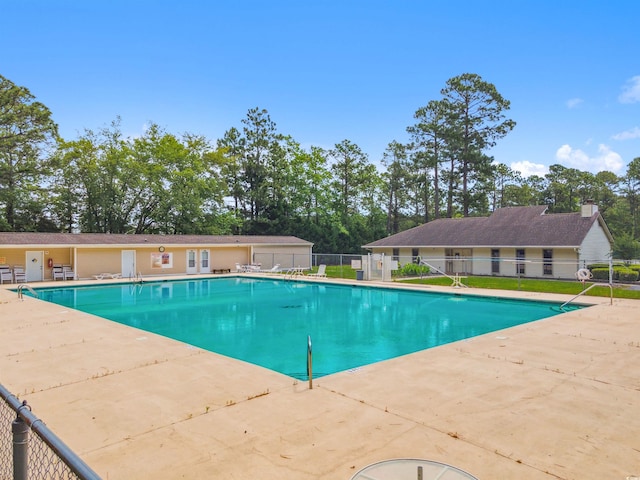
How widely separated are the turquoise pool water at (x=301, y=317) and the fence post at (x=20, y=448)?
5.67 m

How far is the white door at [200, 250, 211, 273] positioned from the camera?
1100 inches

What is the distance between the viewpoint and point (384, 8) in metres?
18.4

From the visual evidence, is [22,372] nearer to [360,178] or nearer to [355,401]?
[355,401]

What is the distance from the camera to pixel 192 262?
2756 cm

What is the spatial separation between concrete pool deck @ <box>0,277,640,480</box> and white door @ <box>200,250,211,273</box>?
19920mm

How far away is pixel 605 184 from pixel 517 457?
2257 inches

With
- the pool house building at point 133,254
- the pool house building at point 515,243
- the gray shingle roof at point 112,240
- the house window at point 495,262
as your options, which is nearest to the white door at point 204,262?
the pool house building at point 133,254

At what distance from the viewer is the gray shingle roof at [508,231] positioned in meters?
23.3

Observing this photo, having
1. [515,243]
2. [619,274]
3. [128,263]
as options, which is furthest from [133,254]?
[619,274]

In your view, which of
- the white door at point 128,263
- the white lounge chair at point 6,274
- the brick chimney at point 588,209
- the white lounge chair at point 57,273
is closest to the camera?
the white lounge chair at point 6,274

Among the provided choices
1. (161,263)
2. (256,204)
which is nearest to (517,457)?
(161,263)

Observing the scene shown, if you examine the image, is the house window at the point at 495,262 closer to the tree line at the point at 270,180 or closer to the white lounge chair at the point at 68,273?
the tree line at the point at 270,180

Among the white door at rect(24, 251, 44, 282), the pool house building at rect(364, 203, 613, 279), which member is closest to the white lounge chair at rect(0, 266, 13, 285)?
the white door at rect(24, 251, 44, 282)

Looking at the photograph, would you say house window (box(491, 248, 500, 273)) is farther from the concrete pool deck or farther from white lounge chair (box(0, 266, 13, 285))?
white lounge chair (box(0, 266, 13, 285))
